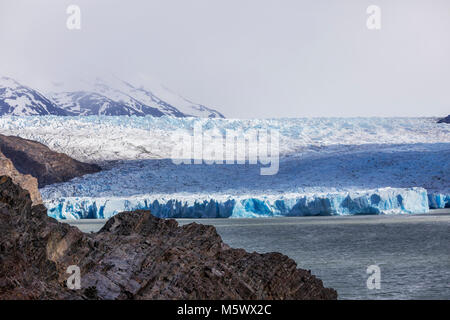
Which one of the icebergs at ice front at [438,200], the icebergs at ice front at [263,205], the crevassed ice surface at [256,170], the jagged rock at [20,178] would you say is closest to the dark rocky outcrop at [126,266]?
the jagged rock at [20,178]

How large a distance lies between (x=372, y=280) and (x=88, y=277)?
18.9 ft

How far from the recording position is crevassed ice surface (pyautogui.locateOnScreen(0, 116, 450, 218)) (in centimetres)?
2592

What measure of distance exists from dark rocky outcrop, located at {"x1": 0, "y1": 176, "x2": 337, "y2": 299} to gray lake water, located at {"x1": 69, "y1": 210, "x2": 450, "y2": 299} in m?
2.53

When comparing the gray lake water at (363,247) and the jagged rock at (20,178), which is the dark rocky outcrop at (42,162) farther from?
the gray lake water at (363,247)

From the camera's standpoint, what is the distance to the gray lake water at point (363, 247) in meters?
11.0

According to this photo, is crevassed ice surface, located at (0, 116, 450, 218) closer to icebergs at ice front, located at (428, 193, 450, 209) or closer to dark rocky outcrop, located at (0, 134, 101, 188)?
icebergs at ice front, located at (428, 193, 450, 209)

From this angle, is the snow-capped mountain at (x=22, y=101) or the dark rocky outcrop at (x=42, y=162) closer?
the dark rocky outcrop at (x=42, y=162)

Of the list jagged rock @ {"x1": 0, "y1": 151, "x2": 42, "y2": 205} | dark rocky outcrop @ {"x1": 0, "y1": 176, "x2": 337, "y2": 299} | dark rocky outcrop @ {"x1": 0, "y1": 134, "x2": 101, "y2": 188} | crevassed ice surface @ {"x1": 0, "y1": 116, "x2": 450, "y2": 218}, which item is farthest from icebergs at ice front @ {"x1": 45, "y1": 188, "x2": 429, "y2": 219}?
dark rocky outcrop @ {"x1": 0, "y1": 176, "x2": 337, "y2": 299}

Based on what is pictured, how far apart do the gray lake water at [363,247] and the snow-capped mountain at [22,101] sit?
68.3 m

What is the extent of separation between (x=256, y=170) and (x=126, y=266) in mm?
27413

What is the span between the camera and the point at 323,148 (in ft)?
122

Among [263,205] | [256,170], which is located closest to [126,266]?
[263,205]
